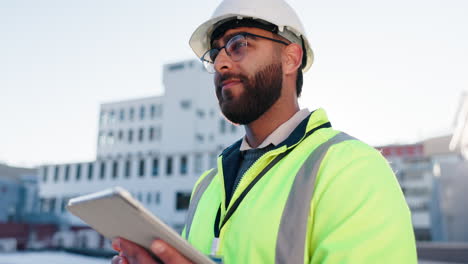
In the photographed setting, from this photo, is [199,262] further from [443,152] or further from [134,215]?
[443,152]

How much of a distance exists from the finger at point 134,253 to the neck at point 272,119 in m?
0.91

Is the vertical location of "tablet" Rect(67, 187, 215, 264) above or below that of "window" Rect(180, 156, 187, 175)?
above

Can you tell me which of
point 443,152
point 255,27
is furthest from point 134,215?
point 443,152

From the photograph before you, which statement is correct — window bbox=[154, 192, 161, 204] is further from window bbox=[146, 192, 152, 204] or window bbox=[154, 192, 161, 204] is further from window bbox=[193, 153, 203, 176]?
window bbox=[193, 153, 203, 176]

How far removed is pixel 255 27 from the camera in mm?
1957

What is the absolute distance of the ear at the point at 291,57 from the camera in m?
1.98

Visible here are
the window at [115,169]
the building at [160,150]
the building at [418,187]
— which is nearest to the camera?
the building at [160,150]

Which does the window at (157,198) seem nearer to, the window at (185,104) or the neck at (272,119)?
the window at (185,104)

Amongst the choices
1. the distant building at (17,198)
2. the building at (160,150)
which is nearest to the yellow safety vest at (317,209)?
the building at (160,150)

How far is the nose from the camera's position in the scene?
6.24ft

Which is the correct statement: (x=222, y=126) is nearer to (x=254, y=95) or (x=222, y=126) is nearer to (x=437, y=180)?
(x=437, y=180)

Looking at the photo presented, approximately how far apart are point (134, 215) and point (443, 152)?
198 ft

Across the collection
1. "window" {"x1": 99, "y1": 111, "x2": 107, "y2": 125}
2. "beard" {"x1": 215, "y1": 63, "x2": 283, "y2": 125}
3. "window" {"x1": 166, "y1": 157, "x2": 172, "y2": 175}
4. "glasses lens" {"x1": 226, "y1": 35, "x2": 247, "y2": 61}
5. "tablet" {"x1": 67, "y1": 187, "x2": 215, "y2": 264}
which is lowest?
"window" {"x1": 166, "y1": 157, "x2": 172, "y2": 175}

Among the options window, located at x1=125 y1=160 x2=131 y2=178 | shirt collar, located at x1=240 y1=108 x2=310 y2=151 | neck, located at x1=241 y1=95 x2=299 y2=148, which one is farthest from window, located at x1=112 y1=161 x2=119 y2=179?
shirt collar, located at x1=240 y1=108 x2=310 y2=151
